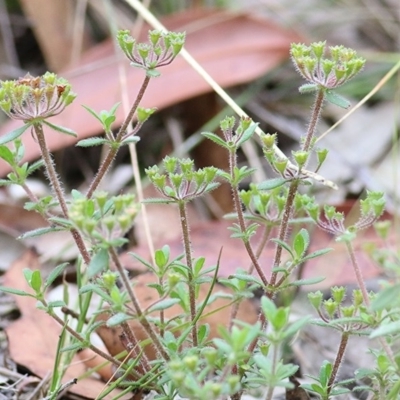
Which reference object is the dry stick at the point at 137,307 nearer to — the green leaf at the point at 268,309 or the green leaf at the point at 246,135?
the green leaf at the point at 268,309

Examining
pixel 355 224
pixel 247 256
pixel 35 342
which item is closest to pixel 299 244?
pixel 355 224

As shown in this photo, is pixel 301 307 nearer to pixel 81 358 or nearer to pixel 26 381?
pixel 81 358

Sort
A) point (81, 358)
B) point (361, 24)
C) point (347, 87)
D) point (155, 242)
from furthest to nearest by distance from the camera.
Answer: point (361, 24) < point (347, 87) < point (155, 242) < point (81, 358)

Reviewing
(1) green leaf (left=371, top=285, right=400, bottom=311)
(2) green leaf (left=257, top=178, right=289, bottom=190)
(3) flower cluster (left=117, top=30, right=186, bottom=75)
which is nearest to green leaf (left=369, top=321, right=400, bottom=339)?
(1) green leaf (left=371, top=285, right=400, bottom=311)

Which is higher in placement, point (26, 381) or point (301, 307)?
point (301, 307)

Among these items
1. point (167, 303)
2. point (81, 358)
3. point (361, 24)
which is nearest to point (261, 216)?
point (167, 303)

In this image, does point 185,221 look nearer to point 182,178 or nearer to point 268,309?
point 182,178

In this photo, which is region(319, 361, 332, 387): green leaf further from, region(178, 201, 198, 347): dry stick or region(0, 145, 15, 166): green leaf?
region(0, 145, 15, 166): green leaf
